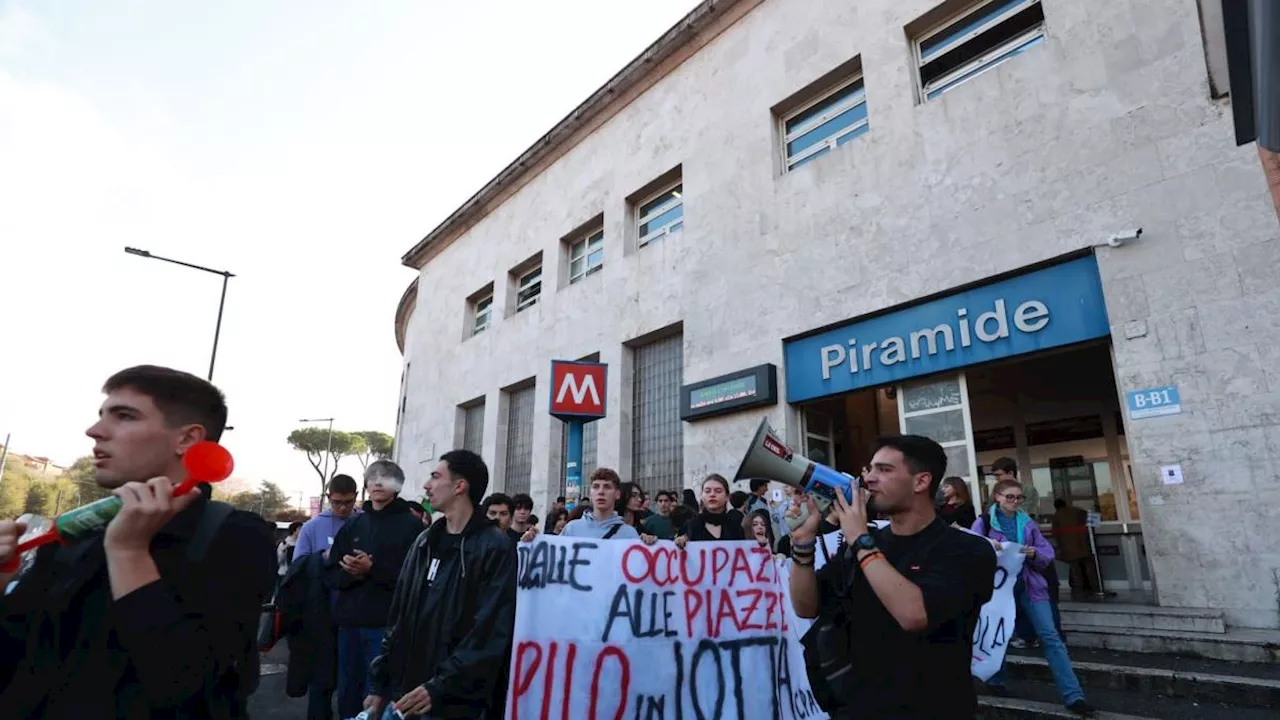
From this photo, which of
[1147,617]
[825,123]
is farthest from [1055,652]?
[825,123]

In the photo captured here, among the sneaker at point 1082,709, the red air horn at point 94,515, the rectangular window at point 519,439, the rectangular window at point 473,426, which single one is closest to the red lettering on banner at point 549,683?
the red air horn at point 94,515

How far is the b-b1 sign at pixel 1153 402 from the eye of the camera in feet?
22.8

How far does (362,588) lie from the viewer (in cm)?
466

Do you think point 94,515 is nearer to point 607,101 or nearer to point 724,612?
point 724,612

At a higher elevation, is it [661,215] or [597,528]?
[661,215]

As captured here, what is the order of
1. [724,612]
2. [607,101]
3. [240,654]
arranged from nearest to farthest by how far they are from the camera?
1. [240,654]
2. [724,612]
3. [607,101]

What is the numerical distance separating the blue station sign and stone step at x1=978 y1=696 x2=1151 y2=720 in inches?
178

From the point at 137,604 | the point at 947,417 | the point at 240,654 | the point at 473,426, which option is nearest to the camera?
the point at 137,604

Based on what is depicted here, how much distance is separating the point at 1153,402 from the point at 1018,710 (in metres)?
4.04

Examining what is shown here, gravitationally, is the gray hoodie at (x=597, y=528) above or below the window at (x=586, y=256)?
below

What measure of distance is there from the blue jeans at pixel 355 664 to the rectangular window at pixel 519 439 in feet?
39.2

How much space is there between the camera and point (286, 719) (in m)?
5.92

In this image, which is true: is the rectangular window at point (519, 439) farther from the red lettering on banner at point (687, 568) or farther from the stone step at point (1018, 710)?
the stone step at point (1018, 710)

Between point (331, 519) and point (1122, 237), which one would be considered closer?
point (331, 519)
